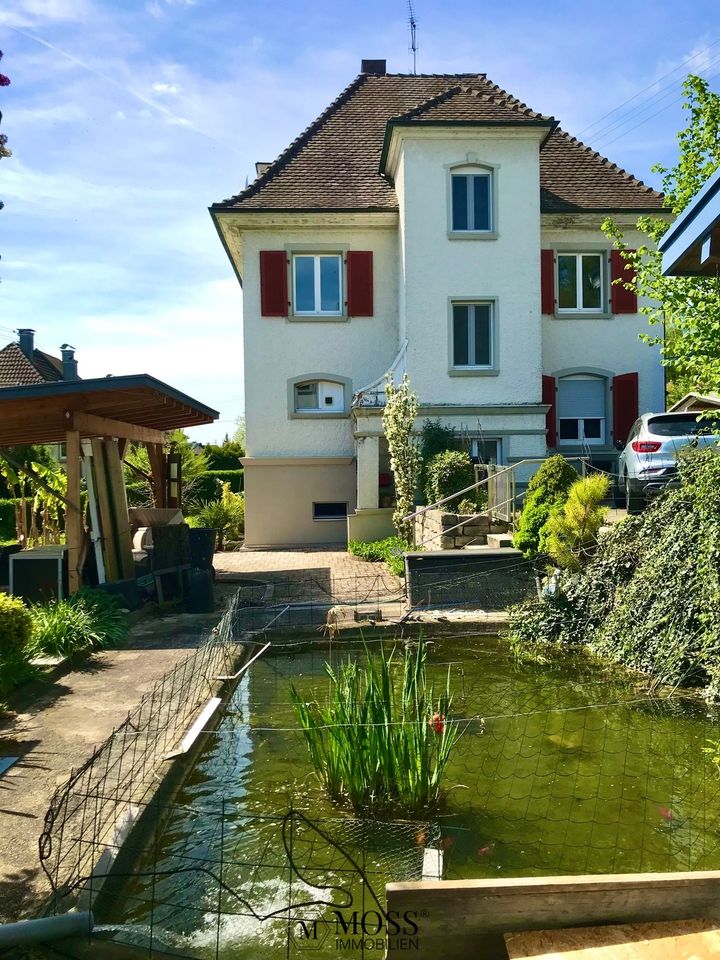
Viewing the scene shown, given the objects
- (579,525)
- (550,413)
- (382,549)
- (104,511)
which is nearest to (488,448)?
(550,413)

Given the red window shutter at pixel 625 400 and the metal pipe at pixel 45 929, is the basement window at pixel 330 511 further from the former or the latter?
the metal pipe at pixel 45 929

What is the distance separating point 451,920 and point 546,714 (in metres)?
4.48

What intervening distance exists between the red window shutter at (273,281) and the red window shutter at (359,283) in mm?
1632

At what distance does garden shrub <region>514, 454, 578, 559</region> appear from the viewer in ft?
38.8

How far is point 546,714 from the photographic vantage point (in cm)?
753

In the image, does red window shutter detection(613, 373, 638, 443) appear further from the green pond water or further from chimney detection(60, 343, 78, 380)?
chimney detection(60, 343, 78, 380)

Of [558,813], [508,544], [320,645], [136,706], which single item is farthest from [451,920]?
[508,544]

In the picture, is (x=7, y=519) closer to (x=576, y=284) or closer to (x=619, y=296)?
(x=576, y=284)

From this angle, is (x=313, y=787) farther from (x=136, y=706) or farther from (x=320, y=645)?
(x=320, y=645)

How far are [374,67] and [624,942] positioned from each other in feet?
89.2

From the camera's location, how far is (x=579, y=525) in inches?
424

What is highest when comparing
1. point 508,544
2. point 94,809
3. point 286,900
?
point 508,544

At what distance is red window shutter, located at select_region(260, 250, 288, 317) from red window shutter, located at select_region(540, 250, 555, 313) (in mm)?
6486

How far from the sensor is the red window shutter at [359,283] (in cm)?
2141
